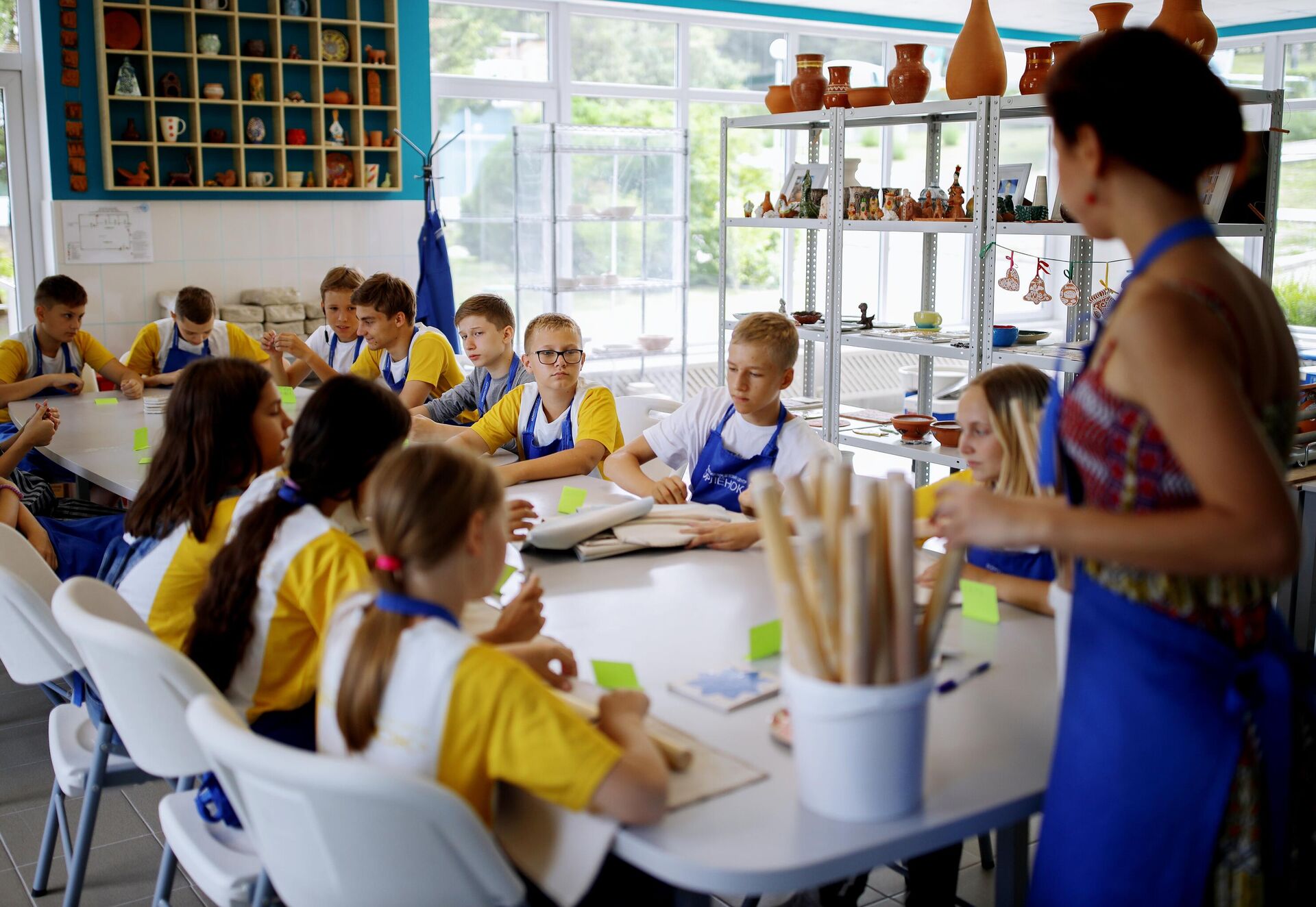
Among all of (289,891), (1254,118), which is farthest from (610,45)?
(289,891)

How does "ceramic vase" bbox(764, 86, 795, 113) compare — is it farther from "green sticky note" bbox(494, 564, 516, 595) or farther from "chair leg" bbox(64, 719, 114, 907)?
"chair leg" bbox(64, 719, 114, 907)

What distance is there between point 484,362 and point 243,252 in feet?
9.23

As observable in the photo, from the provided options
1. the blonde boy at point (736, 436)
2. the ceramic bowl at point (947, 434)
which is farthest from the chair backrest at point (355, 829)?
the ceramic bowl at point (947, 434)

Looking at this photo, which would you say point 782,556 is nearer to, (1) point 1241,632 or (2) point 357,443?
(1) point 1241,632

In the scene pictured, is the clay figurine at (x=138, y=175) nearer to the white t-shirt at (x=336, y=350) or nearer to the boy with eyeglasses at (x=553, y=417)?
the white t-shirt at (x=336, y=350)

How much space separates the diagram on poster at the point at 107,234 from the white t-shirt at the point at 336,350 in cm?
142

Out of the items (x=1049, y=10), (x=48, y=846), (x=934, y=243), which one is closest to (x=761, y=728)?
(x=48, y=846)

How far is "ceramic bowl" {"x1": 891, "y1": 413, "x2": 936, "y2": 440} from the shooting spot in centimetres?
424

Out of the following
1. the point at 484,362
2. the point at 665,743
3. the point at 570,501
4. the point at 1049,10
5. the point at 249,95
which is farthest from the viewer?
the point at 1049,10

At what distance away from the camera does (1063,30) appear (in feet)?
31.1

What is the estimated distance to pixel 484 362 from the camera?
143 inches

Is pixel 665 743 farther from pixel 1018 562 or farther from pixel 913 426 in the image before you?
pixel 913 426

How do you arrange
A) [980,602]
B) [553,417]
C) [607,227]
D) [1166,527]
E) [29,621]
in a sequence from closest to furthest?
1. [1166,527]
2. [980,602]
3. [29,621]
4. [553,417]
5. [607,227]

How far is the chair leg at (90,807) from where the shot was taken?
6.28 feet
